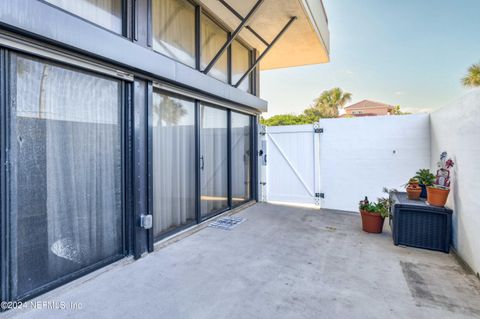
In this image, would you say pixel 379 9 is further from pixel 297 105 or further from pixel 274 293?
pixel 297 105

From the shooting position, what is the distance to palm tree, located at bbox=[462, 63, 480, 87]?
11688 millimetres

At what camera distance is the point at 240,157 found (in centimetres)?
558

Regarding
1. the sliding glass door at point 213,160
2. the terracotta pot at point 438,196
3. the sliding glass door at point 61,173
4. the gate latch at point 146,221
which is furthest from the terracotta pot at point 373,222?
the sliding glass door at point 61,173

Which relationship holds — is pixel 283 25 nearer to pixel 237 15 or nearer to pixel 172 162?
pixel 237 15

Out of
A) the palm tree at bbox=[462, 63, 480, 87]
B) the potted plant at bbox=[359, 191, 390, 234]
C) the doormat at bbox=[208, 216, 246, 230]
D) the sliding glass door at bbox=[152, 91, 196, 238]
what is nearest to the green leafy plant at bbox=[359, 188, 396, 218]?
the potted plant at bbox=[359, 191, 390, 234]

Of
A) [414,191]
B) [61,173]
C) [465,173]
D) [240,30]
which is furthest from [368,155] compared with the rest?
[61,173]

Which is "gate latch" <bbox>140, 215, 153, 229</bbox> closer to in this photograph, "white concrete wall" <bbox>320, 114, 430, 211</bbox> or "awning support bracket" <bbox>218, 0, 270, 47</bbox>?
"awning support bracket" <bbox>218, 0, 270, 47</bbox>

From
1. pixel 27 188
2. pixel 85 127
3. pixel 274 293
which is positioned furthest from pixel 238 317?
pixel 85 127

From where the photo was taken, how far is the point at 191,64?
3967 mm

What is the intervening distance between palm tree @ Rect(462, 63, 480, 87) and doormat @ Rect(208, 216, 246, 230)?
1329 cm

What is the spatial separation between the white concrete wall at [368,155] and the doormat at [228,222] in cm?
203

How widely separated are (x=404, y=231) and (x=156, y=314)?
3058 millimetres

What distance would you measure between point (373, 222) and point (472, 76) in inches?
500

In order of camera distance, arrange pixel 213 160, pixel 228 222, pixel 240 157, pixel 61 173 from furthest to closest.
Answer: pixel 240 157 < pixel 213 160 < pixel 228 222 < pixel 61 173
